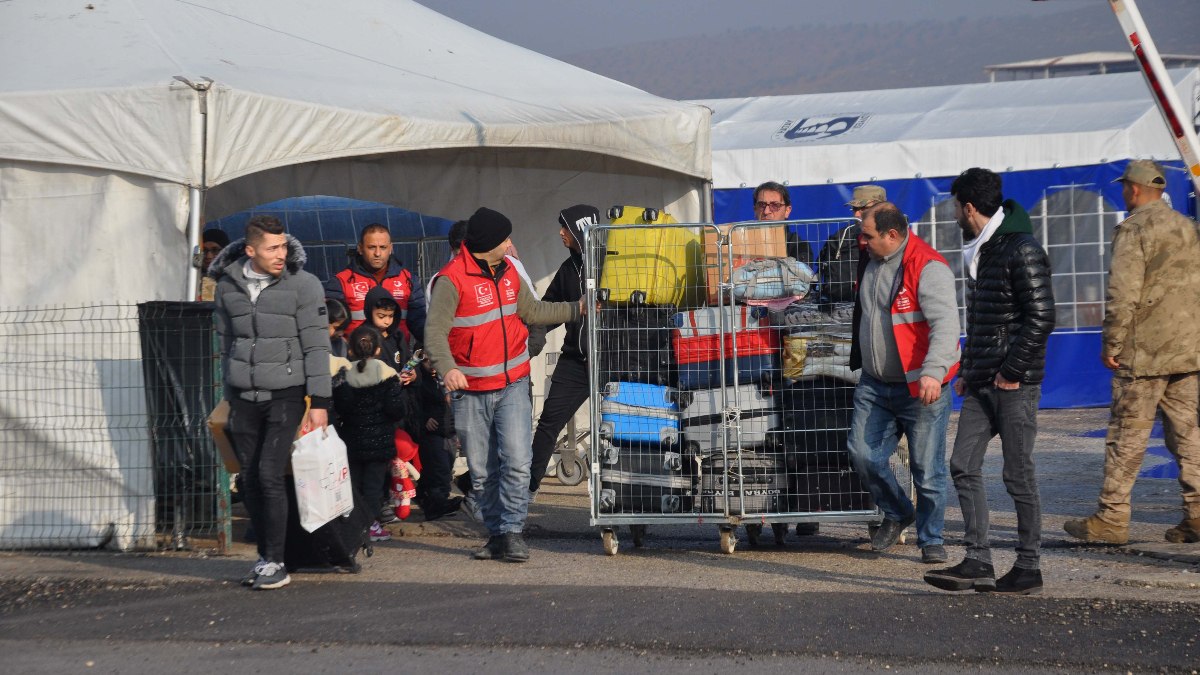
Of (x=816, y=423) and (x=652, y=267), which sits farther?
(x=652, y=267)

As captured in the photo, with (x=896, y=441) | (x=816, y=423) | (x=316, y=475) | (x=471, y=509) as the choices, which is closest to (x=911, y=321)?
(x=896, y=441)

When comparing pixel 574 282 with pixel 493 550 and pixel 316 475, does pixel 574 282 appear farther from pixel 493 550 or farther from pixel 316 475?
pixel 316 475

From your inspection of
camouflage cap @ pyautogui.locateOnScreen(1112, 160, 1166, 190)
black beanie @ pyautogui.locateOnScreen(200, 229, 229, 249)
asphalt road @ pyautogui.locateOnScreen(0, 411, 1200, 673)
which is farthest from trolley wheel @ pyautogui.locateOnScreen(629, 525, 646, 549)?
black beanie @ pyautogui.locateOnScreen(200, 229, 229, 249)

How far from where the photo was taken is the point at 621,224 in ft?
25.4

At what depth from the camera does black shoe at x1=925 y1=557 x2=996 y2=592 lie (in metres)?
6.32

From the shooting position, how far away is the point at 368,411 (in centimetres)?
795

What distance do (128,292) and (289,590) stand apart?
224 centimetres

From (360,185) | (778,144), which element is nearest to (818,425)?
(360,185)

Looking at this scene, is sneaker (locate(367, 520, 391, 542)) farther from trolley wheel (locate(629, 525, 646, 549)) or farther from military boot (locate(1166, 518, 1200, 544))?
military boot (locate(1166, 518, 1200, 544))

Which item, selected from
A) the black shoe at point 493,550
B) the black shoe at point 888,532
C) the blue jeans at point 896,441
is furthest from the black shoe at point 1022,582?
the black shoe at point 493,550

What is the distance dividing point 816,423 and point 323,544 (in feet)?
8.88

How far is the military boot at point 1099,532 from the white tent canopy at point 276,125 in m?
3.99

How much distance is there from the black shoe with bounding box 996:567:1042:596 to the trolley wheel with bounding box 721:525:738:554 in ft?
5.78

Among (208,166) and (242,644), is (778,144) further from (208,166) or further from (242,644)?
(242,644)
